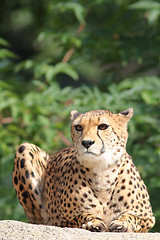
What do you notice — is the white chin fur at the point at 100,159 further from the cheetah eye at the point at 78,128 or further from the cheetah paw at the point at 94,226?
the cheetah paw at the point at 94,226

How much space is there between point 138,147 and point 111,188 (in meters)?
3.38

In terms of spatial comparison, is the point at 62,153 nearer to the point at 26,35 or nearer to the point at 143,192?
the point at 143,192

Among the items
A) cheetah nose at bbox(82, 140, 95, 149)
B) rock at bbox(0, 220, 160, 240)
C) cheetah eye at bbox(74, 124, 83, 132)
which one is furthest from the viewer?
cheetah eye at bbox(74, 124, 83, 132)

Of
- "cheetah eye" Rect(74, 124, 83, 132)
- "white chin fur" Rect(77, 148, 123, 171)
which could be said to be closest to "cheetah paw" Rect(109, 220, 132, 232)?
"white chin fur" Rect(77, 148, 123, 171)

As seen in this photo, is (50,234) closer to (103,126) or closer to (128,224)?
(128,224)

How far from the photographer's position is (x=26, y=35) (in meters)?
19.8

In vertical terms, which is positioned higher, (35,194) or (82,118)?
(82,118)

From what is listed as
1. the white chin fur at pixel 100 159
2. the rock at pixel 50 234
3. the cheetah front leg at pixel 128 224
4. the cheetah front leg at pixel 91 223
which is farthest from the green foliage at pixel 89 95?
the rock at pixel 50 234

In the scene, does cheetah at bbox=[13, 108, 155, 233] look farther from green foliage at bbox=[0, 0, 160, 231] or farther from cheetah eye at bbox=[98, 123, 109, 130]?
green foliage at bbox=[0, 0, 160, 231]

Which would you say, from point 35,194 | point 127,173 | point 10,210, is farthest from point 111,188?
point 10,210

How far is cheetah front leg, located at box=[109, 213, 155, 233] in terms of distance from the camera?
14.3ft

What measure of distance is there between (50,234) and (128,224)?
2.08ft

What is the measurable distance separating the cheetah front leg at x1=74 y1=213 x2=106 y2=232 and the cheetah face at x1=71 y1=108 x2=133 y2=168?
1.33 feet

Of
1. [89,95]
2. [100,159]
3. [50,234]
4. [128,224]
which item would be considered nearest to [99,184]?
[100,159]
